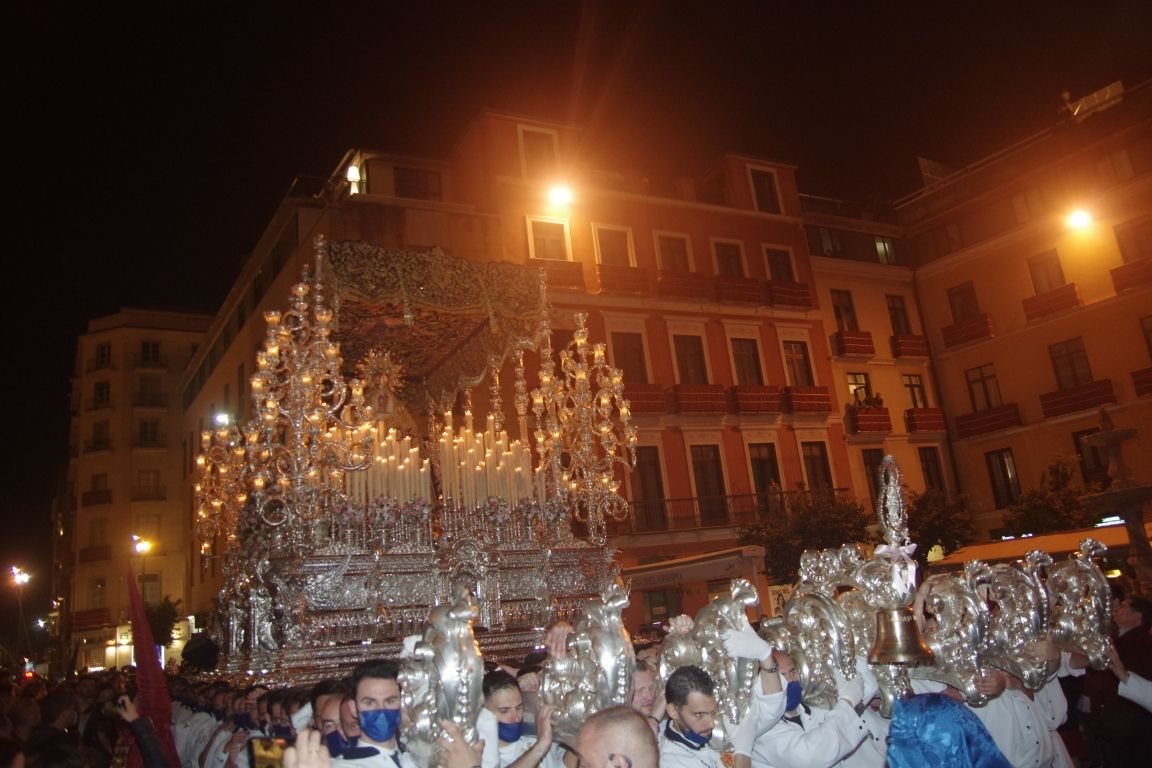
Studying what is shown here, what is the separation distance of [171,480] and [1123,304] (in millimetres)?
33103

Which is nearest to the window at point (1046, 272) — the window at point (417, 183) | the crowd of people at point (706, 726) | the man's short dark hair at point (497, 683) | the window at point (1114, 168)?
the window at point (1114, 168)

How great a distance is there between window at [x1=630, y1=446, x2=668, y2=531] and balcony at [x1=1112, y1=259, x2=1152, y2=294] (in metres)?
11.9

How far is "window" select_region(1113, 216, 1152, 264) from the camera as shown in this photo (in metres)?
20.4

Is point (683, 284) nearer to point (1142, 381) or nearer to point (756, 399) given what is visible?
point (756, 399)

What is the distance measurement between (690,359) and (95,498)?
84.7 feet

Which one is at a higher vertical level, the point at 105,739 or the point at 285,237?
the point at 285,237

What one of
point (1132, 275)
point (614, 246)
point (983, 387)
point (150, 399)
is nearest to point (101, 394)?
point (150, 399)

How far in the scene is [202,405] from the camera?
28.9 m

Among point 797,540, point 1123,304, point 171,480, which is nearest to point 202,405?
point 171,480

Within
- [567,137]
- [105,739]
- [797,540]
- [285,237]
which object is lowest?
[105,739]

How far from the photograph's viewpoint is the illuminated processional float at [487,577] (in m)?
3.42

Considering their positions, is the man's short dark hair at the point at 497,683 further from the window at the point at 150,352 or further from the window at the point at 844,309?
the window at the point at 150,352

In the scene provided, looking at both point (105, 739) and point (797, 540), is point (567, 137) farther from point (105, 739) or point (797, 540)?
point (105, 739)

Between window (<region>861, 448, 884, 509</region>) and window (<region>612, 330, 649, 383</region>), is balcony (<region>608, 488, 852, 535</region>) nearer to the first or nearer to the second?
window (<region>861, 448, 884, 509</region>)
